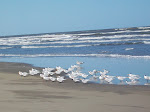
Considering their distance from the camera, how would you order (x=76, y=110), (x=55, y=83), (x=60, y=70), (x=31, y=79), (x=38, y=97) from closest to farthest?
(x=76, y=110)
(x=38, y=97)
(x=55, y=83)
(x=31, y=79)
(x=60, y=70)

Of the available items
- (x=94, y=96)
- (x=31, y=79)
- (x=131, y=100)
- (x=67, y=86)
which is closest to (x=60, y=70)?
(x=31, y=79)

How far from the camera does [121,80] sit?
33.0ft

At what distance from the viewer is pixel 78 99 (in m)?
7.06

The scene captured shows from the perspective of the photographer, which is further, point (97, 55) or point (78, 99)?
point (97, 55)

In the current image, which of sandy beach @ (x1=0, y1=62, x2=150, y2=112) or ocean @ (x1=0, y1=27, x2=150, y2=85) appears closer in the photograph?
sandy beach @ (x1=0, y1=62, x2=150, y2=112)

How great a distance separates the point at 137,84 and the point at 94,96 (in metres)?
2.48

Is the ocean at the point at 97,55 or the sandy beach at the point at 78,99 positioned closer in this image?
the sandy beach at the point at 78,99

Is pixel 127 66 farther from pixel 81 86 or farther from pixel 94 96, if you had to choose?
pixel 94 96

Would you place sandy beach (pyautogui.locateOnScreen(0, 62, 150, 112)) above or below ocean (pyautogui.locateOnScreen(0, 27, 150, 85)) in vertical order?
above

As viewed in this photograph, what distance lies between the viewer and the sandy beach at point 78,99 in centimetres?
609

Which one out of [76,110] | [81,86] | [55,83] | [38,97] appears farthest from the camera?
[55,83]

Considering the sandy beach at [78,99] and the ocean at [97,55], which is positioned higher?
the sandy beach at [78,99]

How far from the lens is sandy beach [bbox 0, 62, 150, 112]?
20.0ft

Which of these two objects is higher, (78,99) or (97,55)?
(78,99)
